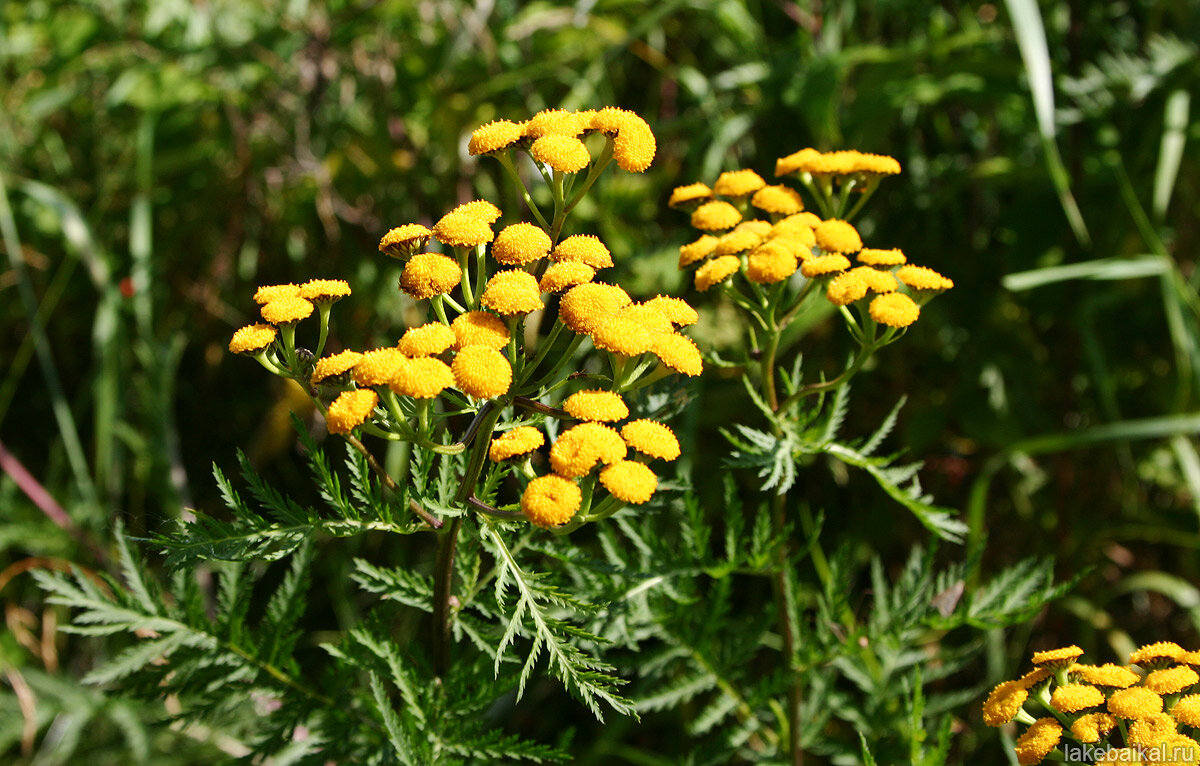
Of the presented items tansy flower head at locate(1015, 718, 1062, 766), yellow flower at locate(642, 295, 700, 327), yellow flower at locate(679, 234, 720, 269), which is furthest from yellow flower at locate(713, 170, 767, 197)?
tansy flower head at locate(1015, 718, 1062, 766)

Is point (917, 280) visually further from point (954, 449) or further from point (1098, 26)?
point (1098, 26)

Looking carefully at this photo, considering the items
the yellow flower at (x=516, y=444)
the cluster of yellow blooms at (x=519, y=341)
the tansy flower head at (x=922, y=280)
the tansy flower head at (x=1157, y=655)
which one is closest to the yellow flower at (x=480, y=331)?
the cluster of yellow blooms at (x=519, y=341)

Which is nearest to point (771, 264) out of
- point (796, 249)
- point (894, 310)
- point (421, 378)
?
point (796, 249)

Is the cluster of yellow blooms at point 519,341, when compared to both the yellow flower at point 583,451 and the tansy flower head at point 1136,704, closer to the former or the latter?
the yellow flower at point 583,451

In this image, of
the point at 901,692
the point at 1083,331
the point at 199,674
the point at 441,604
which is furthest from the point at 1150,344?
the point at 199,674

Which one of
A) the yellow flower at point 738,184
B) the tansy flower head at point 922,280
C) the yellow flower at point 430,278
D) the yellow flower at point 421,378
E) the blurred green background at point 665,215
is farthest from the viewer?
the blurred green background at point 665,215

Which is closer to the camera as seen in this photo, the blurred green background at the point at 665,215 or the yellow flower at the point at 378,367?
the yellow flower at the point at 378,367

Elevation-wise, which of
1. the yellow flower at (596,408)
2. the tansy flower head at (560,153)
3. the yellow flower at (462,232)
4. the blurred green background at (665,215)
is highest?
the tansy flower head at (560,153)
